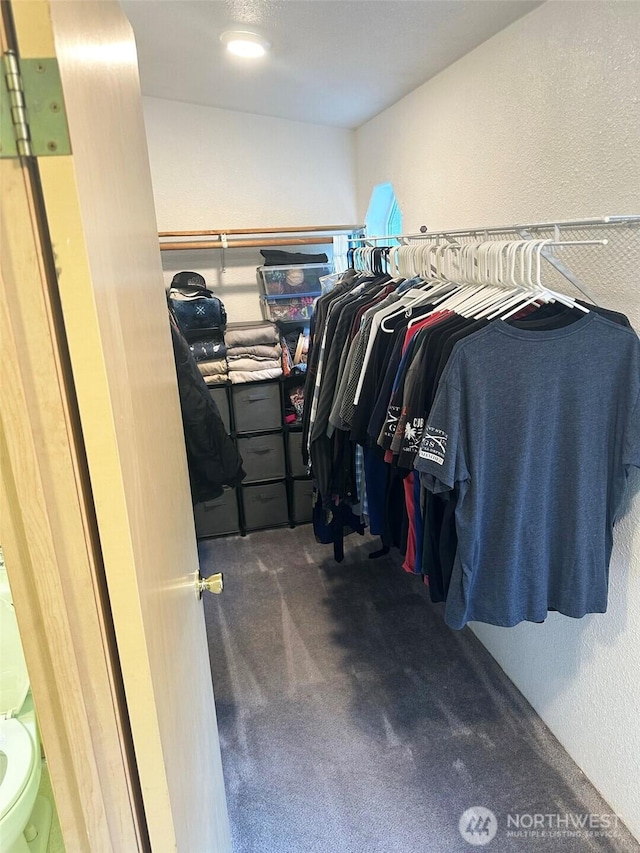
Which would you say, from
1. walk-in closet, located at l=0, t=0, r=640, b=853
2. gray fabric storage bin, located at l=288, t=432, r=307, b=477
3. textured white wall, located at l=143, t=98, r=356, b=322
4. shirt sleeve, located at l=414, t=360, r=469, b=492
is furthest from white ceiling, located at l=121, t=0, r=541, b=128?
gray fabric storage bin, located at l=288, t=432, r=307, b=477

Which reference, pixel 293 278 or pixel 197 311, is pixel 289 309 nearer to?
pixel 293 278

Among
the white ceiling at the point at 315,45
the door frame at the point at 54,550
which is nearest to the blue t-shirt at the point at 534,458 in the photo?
the door frame at the point at 54,550

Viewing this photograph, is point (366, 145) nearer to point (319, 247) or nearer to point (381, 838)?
point (319, 247)

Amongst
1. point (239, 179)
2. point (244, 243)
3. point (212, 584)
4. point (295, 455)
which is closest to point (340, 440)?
point (212, 584)

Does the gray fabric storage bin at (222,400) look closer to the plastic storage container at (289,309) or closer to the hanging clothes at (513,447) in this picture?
the plastic storage container at (289,309)

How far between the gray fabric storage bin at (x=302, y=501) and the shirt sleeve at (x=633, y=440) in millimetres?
2110

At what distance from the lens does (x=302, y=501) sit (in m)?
3.28

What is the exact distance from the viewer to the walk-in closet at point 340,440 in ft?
1.87

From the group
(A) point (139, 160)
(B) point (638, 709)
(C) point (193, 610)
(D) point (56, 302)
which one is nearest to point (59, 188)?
(D) point (56, 302)

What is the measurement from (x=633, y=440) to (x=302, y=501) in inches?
87.1

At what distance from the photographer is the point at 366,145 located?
10.1 feet

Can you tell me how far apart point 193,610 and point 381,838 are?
0.98 meters

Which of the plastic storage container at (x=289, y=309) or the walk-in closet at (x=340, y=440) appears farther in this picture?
the plastic storage container at (x=289, y=309)

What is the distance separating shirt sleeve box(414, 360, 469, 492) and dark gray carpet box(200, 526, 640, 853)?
3.49 ft
